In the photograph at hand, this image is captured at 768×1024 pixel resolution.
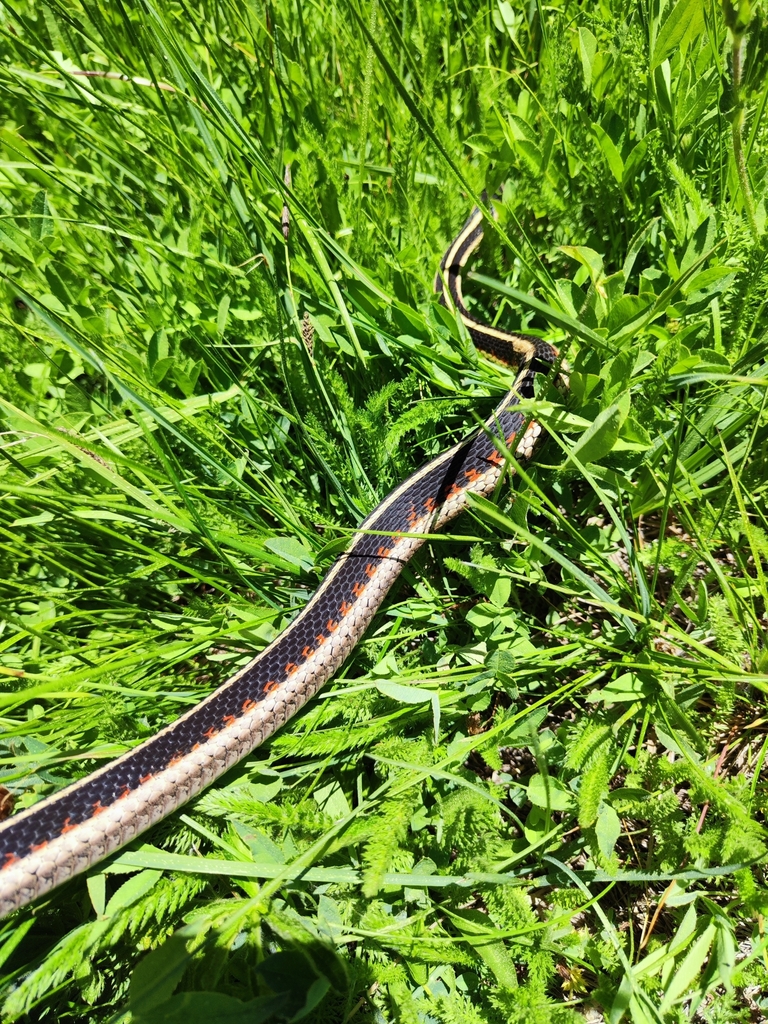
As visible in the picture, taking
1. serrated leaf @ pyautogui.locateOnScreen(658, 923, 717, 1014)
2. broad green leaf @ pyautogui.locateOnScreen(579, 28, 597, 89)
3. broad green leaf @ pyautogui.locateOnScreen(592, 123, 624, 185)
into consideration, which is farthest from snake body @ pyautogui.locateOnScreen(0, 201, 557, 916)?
serrated leaf @ pyautogui.locateOnScreen(658, 923, 717, 1014)

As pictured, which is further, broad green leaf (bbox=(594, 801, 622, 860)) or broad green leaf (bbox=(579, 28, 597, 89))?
broad green leaf (bbox=(579, 28, 597, 89))

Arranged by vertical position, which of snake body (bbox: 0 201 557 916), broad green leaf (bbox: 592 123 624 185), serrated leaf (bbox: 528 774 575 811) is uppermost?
broad green leaf (bbox: 592 123 624 185)

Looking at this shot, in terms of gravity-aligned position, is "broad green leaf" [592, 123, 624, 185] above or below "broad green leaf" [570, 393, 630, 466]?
above

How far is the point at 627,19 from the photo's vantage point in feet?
6.41

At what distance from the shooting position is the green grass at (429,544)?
1295 mm

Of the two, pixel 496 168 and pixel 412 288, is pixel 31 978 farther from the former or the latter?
pixel 496 168

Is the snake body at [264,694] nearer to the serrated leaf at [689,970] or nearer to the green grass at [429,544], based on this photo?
the green grass at [429,544]

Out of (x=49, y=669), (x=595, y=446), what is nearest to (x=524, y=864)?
(x=595, y=446)

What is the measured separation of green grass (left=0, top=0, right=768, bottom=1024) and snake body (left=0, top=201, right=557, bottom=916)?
0.08m

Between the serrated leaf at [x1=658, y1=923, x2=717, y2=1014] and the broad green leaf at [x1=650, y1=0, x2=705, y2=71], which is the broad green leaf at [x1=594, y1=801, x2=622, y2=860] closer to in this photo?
the serrated leaf at [x1=658, y1=923, x2=717, y2=1014]

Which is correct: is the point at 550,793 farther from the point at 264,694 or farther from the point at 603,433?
the point at 603,433

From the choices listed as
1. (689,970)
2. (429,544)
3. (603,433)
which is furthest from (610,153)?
(689,970)

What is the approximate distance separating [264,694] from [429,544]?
58cm

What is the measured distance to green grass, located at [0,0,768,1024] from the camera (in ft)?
4.25
